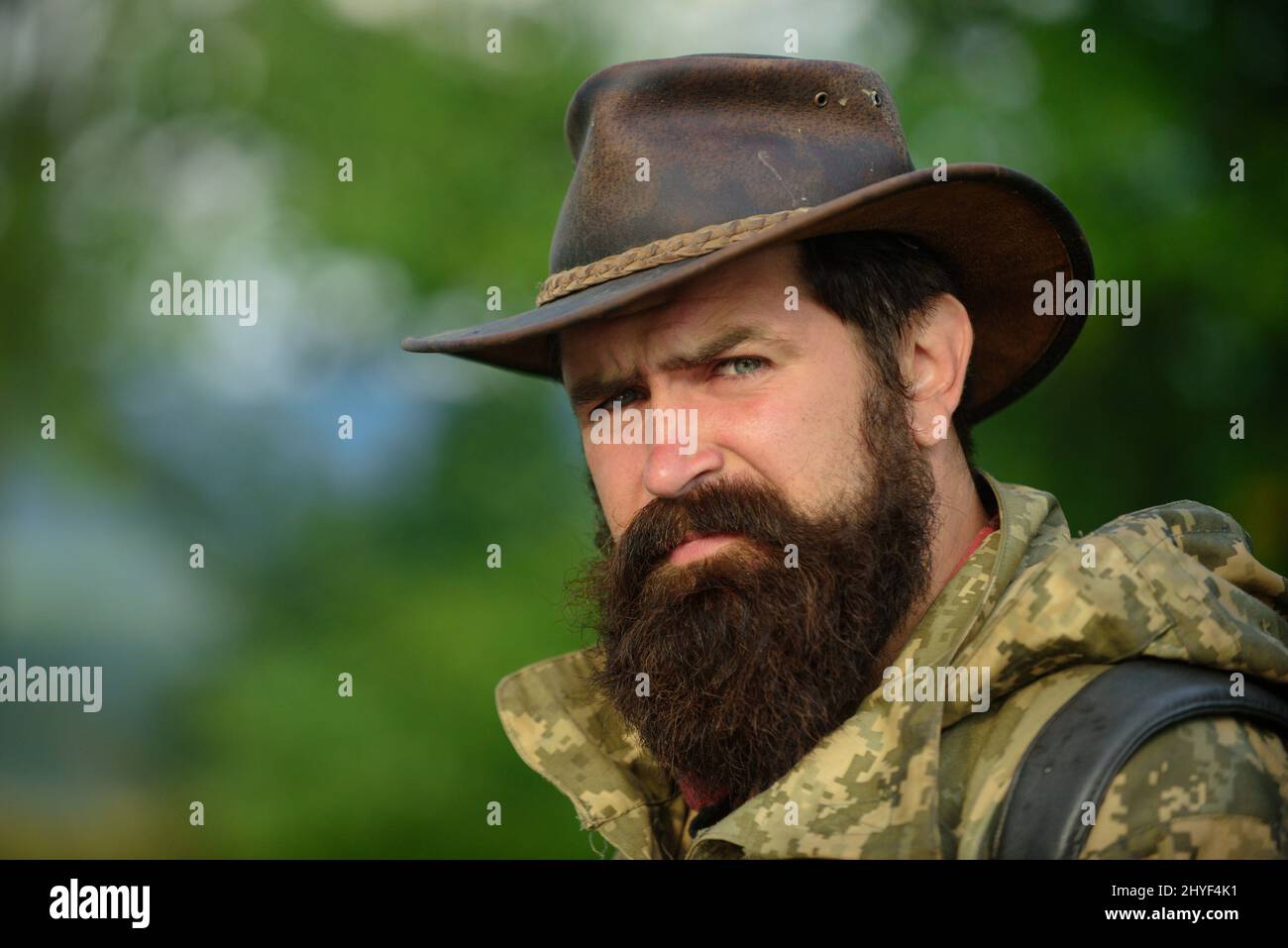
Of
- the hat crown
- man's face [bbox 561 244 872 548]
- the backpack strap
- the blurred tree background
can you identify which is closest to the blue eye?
man's face [bbox 561 244 872 548]

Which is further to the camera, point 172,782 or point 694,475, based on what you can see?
point 172,782

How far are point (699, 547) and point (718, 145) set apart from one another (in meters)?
0.84

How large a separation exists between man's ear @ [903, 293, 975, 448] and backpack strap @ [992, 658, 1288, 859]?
2.69ft

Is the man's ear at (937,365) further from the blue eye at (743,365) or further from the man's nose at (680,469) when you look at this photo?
the man's nose at (680,469)

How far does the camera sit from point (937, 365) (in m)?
2.90

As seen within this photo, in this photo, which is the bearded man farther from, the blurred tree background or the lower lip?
the blurred tree background

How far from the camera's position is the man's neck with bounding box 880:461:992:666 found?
274cm

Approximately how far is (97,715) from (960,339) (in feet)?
20.9

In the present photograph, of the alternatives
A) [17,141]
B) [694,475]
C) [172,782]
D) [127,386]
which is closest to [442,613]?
[172,782]

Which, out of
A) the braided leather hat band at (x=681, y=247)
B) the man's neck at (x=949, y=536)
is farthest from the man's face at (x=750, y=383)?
the man's neck at (x=949, y=536)

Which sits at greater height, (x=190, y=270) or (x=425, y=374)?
(x=190, y=270)

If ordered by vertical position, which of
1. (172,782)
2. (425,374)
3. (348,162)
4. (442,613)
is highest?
(348,162)

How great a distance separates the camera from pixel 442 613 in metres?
7.11

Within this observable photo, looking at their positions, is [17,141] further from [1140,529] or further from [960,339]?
[1140,529]
